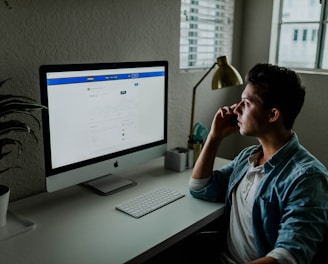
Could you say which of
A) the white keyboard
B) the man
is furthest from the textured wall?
the man

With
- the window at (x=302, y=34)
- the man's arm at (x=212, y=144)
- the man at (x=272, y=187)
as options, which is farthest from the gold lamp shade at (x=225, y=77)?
the window at (x=302, y=34)

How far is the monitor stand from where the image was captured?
1.70m

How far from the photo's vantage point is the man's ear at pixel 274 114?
141 centimetres

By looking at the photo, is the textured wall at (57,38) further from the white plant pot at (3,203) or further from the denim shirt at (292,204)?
the denim shirt at (292,204)

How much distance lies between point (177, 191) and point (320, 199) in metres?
0.65

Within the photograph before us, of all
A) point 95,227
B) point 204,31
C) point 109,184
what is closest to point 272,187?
point 95,227

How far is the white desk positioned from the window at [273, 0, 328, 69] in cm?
146

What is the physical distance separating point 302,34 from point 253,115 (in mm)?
1509

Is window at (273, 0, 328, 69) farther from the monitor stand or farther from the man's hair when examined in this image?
the monitor stand

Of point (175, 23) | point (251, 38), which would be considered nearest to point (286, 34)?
point (251, 38)

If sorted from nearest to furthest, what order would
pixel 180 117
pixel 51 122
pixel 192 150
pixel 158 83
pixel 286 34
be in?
pixel 51 122
pixel 158 83
pixel 192 150
pixel 180 117
pixel 286 34

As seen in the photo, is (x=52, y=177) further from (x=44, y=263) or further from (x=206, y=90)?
(x=206, y=90)

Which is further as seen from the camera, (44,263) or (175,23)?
(175,23)

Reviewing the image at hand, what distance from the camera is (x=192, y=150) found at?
6.77ft
